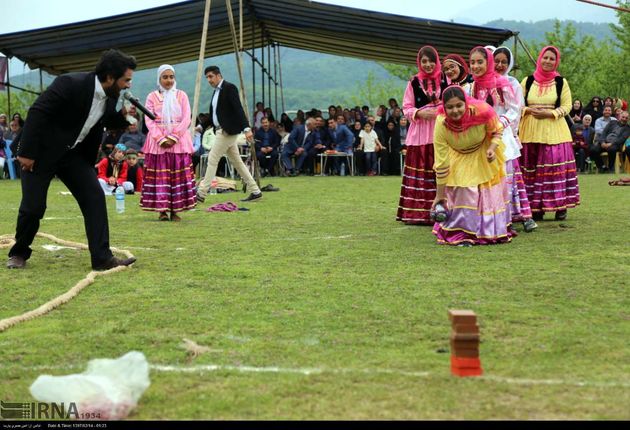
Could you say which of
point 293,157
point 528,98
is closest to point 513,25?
point 293,157

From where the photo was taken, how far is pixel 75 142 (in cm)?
787

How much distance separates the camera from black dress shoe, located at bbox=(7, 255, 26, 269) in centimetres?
815

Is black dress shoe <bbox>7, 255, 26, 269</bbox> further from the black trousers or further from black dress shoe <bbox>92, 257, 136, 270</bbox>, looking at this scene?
black dress shoe <bbox>92, 257, 136, 270</bbox>

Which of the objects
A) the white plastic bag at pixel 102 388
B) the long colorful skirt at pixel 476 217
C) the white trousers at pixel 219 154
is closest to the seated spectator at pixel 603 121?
the white trousers at pixel 219 154

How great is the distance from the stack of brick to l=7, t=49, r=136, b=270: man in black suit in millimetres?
4246

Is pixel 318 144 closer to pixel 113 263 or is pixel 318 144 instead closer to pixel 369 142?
pixel 369 142

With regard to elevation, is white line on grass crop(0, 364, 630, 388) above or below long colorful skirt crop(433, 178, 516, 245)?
below

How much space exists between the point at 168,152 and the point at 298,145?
14.2m

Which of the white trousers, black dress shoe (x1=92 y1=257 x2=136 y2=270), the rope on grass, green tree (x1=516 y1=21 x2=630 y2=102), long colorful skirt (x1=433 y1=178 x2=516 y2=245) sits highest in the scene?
green tree (x1=516 y1=21 x2=630 y2=102)

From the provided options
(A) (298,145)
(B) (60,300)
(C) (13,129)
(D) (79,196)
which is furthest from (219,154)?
(C) (13,129)

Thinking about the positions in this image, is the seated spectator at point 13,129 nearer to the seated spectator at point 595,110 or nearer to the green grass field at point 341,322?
the seated spectator at point 595,110

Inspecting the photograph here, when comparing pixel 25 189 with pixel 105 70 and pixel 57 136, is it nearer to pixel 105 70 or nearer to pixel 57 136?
pixel 57 136

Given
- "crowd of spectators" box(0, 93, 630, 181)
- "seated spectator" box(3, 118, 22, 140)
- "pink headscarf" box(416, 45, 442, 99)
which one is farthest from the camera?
"seated spectator" box(3, 118, 22, 140)

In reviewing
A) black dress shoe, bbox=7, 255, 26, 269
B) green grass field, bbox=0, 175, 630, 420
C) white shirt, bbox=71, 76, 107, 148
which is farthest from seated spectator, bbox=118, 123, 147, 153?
white shirt, bbox=71, 76, 107, 148
